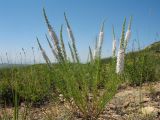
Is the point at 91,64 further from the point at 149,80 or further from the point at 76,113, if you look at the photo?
the point at 149,80

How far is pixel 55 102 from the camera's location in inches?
194

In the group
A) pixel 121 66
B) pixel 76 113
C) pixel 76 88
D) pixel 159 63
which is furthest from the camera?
pixel 159 63

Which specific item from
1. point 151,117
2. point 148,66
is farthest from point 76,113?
point 148,66

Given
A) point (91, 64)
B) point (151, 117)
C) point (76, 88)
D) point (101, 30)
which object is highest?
point (101, 30)

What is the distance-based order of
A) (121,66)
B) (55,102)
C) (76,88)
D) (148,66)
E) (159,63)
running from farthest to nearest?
(159,63)
(148,66)
(55,102)
(76,88)
(121,66)

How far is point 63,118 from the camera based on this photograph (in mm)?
4035

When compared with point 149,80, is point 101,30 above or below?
above

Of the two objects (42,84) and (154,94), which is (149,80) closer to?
(154,94)

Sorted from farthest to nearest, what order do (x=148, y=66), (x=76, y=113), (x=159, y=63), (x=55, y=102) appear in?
1. (x=159, y=63)
2. (x=148, y=66)
3. (x=55, y=102)
4. (x=76, y=113)

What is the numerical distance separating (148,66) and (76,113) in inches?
108

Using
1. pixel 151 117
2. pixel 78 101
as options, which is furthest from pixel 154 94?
pixel 78 101

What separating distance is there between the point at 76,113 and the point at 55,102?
54 centimetres

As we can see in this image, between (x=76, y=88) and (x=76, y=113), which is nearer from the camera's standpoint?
(x=76, y=88)

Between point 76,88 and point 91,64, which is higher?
point 91,64
